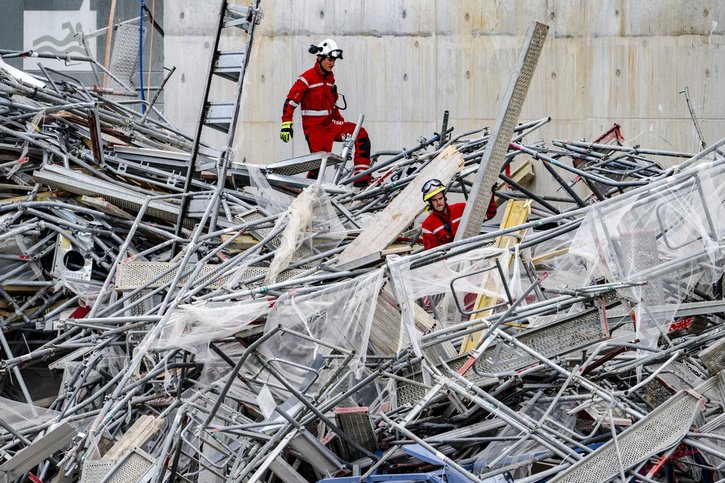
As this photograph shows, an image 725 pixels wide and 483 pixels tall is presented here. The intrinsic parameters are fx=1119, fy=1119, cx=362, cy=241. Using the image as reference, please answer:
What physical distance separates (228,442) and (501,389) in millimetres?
1953

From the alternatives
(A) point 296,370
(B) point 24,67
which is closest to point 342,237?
(A) point 296,370

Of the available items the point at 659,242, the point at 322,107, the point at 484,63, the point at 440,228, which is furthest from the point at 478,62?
the point at 659,242

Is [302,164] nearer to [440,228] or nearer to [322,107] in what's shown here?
[322,107]

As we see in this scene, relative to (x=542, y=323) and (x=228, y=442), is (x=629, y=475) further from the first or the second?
(x=228, y=442)

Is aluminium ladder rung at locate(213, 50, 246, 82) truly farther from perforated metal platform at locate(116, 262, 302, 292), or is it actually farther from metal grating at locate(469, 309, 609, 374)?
metal grating at locate(469, 309, 609, 374)

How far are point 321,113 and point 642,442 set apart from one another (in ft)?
23.0

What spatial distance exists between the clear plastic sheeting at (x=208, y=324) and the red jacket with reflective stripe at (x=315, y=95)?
16.8 feet

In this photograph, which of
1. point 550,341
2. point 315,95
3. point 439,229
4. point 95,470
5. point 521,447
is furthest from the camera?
point 315,95

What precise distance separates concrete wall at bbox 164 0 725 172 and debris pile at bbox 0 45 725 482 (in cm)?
557

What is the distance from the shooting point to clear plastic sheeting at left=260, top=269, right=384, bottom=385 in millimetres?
7387

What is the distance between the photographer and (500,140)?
9602mm

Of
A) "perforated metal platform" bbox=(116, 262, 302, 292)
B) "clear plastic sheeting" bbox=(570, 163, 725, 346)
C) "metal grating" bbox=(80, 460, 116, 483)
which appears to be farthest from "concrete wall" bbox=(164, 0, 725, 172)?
"metal grating" bbox=(80, 460, 116, 483)

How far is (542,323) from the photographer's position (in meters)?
7.58

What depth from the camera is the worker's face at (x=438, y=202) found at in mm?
9781
